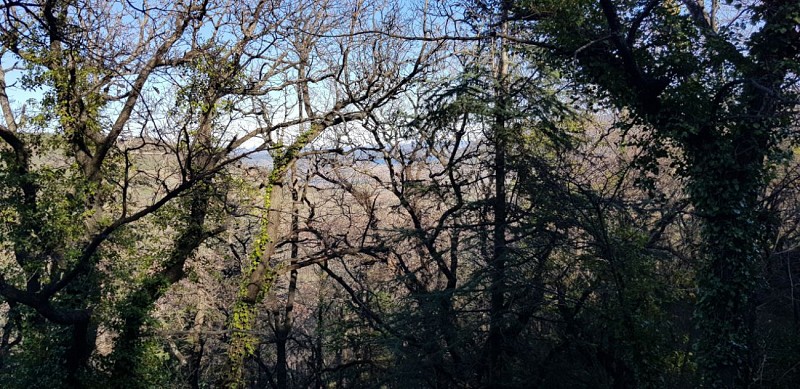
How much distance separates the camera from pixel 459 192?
9.78m

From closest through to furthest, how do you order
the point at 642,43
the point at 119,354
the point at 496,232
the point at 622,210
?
the point at 642,43
the point at 622,210
the point at 496,232
the point at 119,354

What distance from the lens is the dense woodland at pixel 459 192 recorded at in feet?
20.5

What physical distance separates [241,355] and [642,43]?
9679 mm

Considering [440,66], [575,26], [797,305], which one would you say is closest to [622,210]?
[575,26]

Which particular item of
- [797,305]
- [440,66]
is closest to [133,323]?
[440,66]

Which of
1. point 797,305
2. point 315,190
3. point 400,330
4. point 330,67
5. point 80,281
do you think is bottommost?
point 797,305

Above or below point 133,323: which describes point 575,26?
above

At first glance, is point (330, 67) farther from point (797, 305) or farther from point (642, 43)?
point (797, 305)

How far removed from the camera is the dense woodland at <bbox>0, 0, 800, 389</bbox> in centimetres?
623

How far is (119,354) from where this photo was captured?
9.86 meters

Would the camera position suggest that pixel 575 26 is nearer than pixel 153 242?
Yes

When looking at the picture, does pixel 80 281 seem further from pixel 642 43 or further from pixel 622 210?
pixel 642 43

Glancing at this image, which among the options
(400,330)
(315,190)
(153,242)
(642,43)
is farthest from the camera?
(315,190)

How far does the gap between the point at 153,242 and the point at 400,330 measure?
5.63 metres
